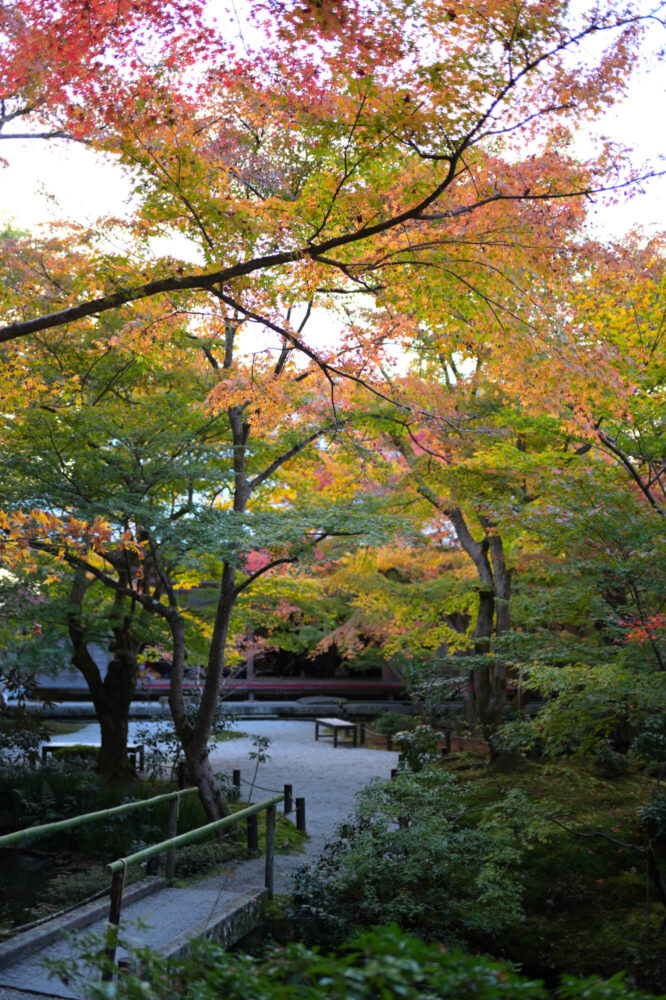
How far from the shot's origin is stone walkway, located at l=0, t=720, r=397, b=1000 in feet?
16.3

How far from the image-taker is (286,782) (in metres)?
15.5

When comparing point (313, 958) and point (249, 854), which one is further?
point (249, 854)

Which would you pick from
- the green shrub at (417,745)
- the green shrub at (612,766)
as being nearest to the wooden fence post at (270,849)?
the green shrub at (417,745)

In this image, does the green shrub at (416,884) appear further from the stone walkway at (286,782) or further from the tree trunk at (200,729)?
the tree trunk at (200,729)

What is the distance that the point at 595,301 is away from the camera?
920 centimetres

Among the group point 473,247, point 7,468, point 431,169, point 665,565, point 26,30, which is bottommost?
point 665,565

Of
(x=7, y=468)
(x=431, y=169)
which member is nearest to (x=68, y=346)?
(x=7, y=468)

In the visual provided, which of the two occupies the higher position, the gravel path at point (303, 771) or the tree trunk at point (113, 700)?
the tree trunk at point (113, 700)

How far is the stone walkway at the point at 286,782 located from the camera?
496cm

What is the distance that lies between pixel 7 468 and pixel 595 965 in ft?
27.9

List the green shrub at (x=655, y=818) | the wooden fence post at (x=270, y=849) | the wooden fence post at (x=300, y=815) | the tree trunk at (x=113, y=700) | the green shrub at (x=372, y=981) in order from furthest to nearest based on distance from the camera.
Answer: the tree trunk at (x=113, y=700) → the wooden fence post at (x=300, y=815) → the green shrub at (x=655, y=818) → the wooden fence post at (x=270, y=849) → the green shrub at (x=372, y=981)

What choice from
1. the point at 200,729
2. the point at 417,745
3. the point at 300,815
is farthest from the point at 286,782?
the point at 200,729

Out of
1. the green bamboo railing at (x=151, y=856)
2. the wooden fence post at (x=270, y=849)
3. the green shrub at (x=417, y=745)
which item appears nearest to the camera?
the green bamboo railing at (x=151, y=856)

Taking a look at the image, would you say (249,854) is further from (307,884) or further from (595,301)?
(595,301)
